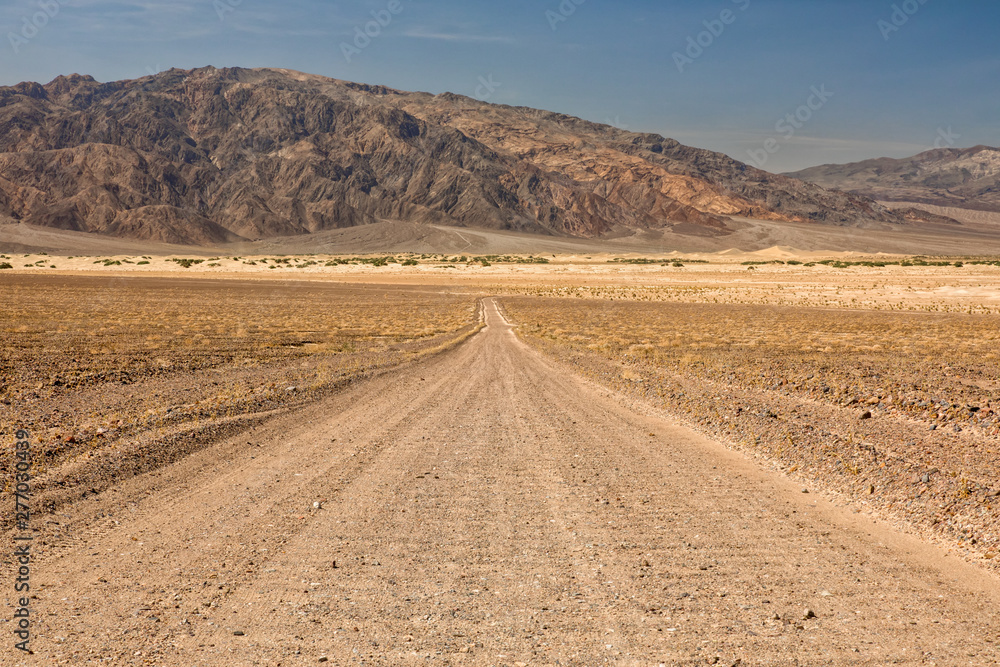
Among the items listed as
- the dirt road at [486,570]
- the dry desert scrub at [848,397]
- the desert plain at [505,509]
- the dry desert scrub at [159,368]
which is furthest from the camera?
the dry desert scrub at [159,368]

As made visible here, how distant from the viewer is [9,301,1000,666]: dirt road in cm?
479

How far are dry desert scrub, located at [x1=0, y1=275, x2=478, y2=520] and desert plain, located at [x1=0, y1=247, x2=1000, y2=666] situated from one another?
11 cm

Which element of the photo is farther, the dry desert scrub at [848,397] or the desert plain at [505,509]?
the dry desert scrub at [848,397]

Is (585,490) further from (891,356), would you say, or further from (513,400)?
(891,356)

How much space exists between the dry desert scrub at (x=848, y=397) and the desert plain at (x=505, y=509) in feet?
0.24

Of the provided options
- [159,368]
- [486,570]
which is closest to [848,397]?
[486,570]

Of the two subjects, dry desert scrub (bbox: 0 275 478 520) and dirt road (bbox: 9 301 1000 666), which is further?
dry desert scrub (bbox: 0 275 478 520)

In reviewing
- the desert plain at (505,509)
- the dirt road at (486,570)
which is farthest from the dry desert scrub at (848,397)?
the dirt road at (486,570)

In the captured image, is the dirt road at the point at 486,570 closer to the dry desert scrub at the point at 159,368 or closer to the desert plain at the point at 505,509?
the desert plain at the point at 505,509

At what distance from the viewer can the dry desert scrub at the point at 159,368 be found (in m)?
9.78

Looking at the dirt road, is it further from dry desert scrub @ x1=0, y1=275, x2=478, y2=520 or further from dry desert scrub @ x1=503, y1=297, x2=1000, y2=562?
dry desert scrub @ x1=0, y1=275, x2=478, y2=520

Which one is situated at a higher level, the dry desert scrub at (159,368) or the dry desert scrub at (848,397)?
the dry desert scrub at (848,397)

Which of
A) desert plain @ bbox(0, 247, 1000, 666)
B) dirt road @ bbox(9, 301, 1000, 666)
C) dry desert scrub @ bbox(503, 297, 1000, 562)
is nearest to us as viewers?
dirt road @ bbox(9, 301, 1000, 666)

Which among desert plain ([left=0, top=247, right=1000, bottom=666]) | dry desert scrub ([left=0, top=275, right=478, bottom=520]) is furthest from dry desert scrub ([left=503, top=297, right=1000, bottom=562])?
dry desert scrub ([left=0, top=275, right=478, bottom=520])
